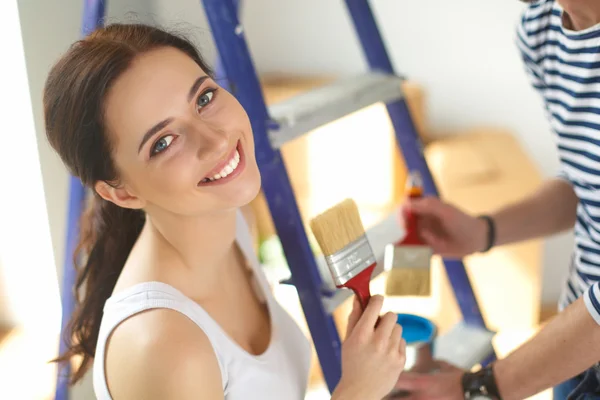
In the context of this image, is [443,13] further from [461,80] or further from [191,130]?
[191,130]

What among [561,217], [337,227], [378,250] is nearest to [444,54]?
[561,217]

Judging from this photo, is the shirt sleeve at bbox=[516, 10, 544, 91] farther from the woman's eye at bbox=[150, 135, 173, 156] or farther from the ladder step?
the woman's eye at bbox=[150, 135, 173, 156]

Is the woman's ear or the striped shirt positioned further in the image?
the striped shirt

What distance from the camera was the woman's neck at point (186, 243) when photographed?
855mm

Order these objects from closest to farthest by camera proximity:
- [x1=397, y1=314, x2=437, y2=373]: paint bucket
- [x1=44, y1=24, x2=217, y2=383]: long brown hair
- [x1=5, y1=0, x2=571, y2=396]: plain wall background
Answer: [x1=44, y1=24, x2=217, y2=383]: long brown hair → [x1=397, y1=314, x2=437, y2=373]: paint bucket → [x1=5, y1=0, x2=571, y2=396]: plain wall background

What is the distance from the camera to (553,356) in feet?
3.04

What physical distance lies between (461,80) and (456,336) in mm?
1268

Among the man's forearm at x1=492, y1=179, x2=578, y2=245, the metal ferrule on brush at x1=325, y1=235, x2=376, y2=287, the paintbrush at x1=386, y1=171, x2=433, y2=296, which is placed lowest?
the man's forearm at x1=492, y1=179, x2=578, y2=245

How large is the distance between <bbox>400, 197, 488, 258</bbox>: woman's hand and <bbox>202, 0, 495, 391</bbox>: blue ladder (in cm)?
21

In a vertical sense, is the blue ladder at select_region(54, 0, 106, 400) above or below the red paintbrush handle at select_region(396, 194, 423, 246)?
above

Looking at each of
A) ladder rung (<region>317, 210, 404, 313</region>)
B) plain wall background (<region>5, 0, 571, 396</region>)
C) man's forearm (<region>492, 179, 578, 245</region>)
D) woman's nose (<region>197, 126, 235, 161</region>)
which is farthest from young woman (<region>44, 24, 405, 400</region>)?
plain wall background (<region>5, 0, 571, 396</region>)

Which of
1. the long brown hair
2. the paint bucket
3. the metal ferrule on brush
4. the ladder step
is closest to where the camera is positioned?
the long brown hair

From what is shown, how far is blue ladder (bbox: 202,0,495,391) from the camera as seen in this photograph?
89cm

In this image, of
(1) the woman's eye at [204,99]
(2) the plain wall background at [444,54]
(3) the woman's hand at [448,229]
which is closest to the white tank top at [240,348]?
(1) the woman's eye at [204,99]
